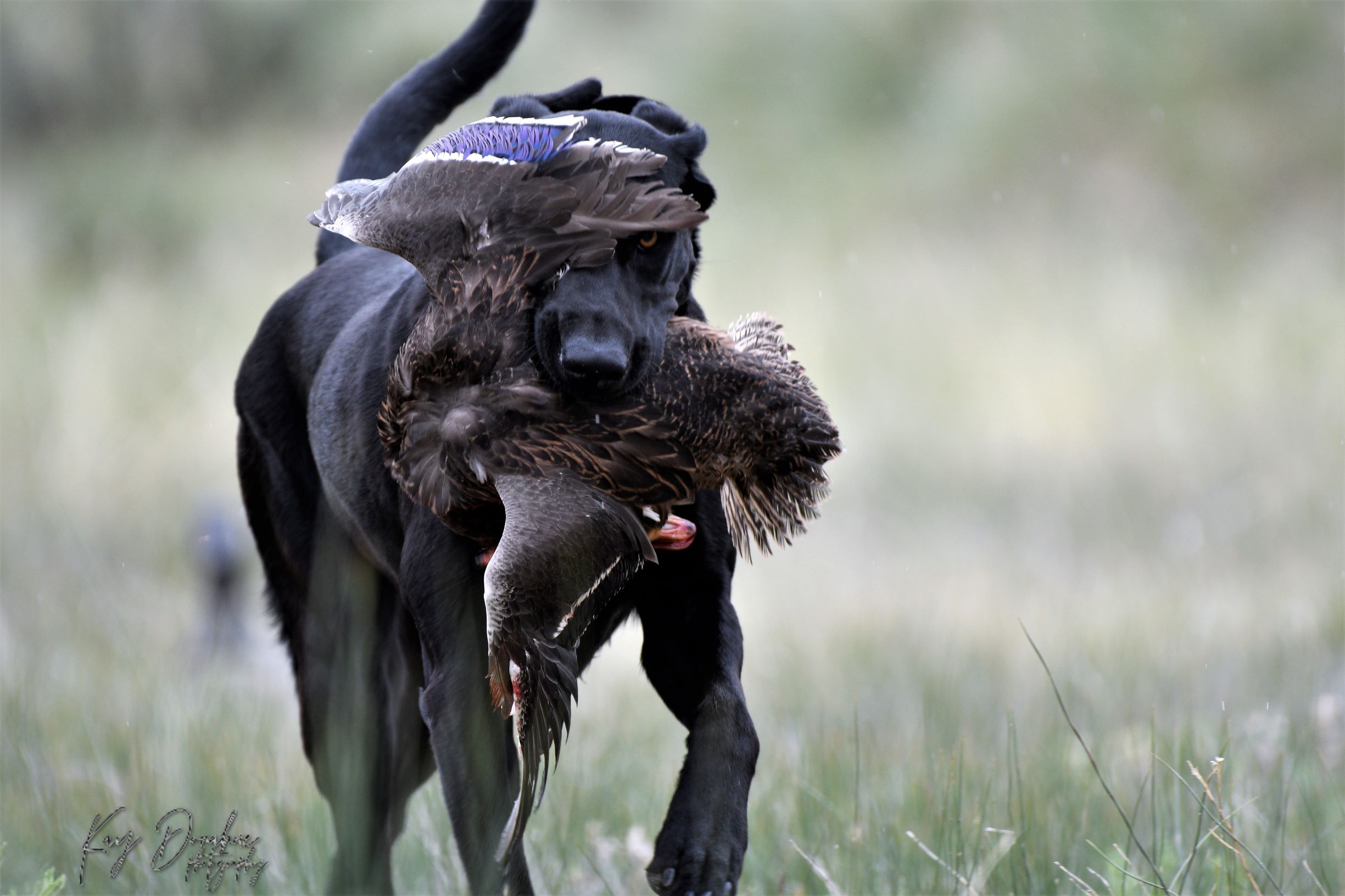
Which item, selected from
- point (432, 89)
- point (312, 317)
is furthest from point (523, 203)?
point (432, 89)

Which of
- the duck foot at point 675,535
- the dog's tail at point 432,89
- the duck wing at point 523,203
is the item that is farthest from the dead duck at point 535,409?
the dog's tail at point 432,89

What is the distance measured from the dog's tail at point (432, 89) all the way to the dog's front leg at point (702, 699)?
5.08ft

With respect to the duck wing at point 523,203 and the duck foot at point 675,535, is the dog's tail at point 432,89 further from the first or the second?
the duck foot at point 675,535

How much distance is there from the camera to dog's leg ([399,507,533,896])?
2361mm

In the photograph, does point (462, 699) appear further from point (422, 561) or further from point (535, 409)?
point (535, 409)

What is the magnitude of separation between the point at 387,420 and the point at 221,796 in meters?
1.82

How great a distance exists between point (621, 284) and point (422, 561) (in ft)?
2.13

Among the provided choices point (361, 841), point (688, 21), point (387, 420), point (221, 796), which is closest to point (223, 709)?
point (221, 796)

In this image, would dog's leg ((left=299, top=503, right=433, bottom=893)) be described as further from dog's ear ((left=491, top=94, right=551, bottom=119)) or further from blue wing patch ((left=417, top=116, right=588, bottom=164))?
blue wing patch ((left=417, top=116, right=588, bottom=164))

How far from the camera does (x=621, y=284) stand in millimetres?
2150

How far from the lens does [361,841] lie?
268cm

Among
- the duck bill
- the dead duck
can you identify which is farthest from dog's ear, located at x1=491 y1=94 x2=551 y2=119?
the duck bill

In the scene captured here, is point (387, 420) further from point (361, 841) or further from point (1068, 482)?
point (1068, 482)

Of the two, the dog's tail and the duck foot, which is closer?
the duck foot
